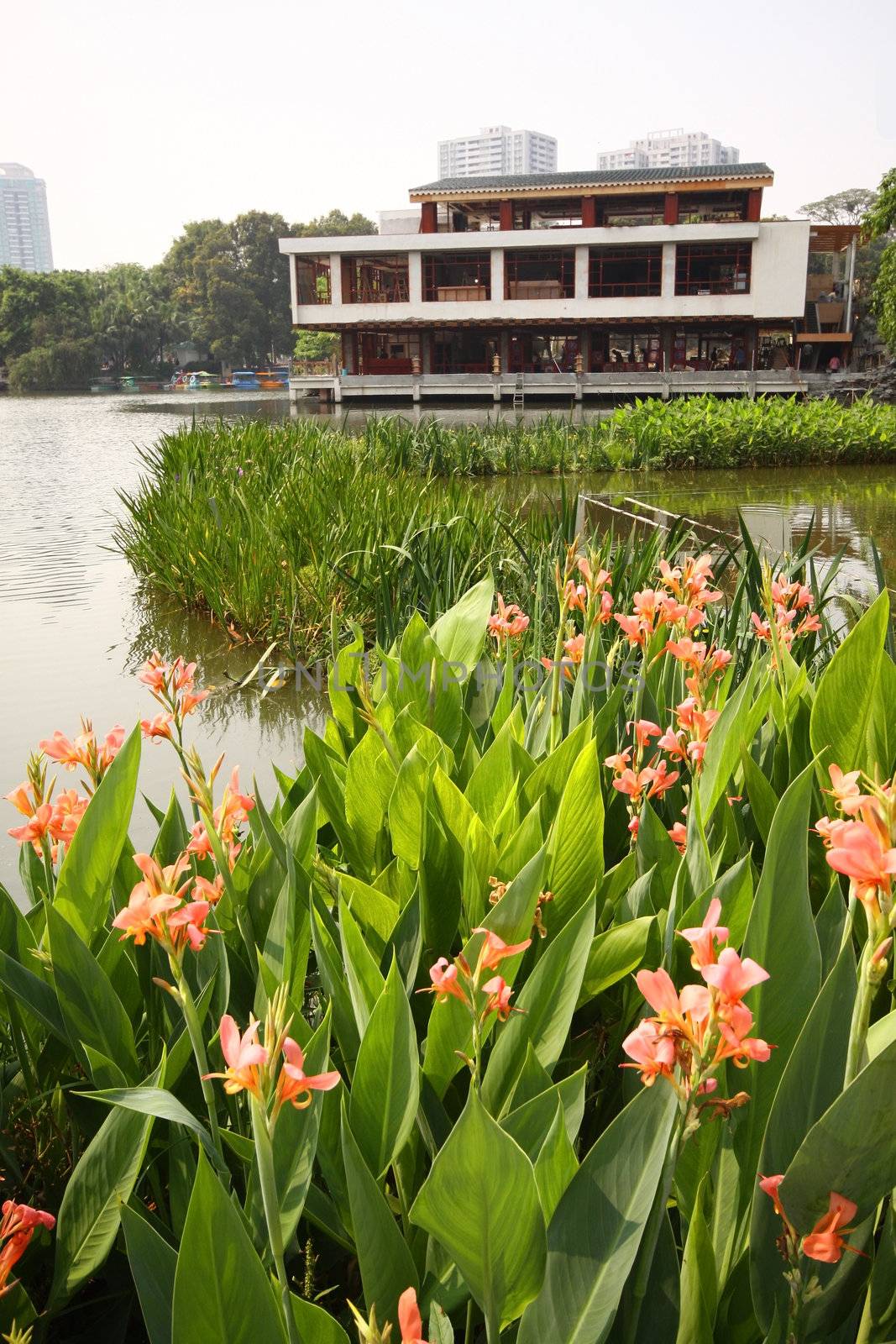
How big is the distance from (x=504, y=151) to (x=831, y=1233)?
21262 cm

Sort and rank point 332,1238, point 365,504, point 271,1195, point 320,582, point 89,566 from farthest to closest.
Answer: point 89,566 < point 365,504 < point 320,582 < point 332,1238 < point 271,1195

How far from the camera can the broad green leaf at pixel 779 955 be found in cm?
99

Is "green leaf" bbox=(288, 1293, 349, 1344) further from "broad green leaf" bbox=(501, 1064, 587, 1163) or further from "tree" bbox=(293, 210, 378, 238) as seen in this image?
"tree" bbox=(293, 210, 378, 238)

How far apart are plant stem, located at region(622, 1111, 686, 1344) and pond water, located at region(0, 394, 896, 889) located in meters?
2.48

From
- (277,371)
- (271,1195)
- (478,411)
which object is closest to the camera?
(271,1195)

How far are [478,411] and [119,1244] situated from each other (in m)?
24.9

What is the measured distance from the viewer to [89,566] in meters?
8.51

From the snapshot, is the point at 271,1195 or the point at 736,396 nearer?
the point at 271,1195

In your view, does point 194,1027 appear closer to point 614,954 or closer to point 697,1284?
point 697,1284

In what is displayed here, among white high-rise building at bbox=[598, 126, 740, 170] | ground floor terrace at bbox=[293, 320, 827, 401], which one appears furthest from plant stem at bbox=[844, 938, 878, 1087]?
white high-rise building at bbox=[598, 126, 740, 170]

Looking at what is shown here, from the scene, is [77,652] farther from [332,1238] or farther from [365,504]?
[332,1238]

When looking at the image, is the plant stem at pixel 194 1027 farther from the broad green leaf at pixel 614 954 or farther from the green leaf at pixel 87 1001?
the broad green leaf at pixel 614 954

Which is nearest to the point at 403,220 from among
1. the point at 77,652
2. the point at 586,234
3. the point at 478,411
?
the point at 586,234

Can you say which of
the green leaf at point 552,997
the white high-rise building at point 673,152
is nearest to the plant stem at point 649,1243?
the green leaf at point 552,997
